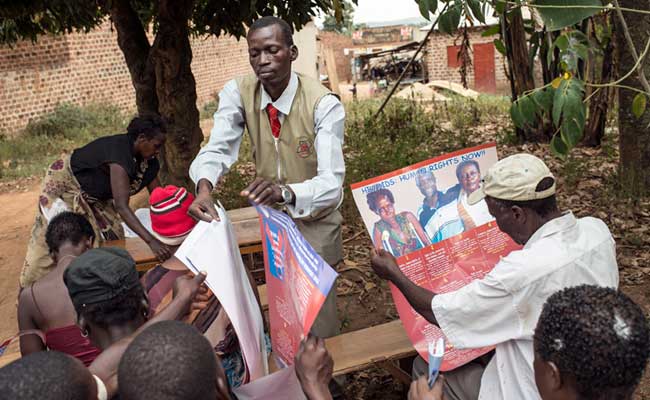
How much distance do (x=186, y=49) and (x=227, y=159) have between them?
3775 mm

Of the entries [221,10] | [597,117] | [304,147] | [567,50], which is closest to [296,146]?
[304,147]

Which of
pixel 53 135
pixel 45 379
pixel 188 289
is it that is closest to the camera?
pixel 45 379

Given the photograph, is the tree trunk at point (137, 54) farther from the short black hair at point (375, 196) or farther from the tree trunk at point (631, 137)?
the short black hair at point (375, 196)

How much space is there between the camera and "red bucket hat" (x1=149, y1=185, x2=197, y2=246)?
287 cm

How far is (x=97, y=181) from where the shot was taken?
4039 millimetres

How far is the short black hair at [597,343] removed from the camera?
1.40 metres

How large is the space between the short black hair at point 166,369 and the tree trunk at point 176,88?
16.4 ft

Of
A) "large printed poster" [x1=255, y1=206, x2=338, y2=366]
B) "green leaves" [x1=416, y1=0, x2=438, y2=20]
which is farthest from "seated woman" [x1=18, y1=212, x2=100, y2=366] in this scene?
"green leaves" [x1=416, y1=0, x2=438, y2=20]

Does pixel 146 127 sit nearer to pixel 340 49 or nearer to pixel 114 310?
pixel 114 310

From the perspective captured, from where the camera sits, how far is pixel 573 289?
1.57 meters

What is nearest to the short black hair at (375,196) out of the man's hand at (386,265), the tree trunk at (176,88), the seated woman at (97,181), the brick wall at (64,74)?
the man's hand at (386,265)

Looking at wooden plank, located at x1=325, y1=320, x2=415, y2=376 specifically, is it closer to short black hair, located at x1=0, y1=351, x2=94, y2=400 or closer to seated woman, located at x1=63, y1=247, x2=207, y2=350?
seated woman, located at x1=63, y1=247, x2=207, y2=350

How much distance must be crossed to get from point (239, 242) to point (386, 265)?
149 centimetres

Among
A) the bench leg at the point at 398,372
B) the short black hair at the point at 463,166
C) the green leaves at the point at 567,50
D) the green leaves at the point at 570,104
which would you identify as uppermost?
the green leaves at the point at 567,50
